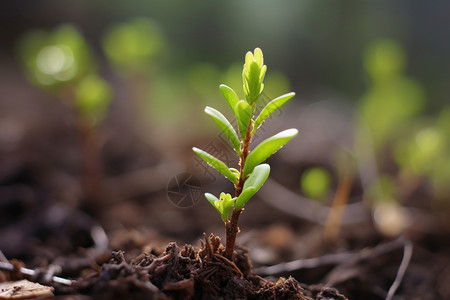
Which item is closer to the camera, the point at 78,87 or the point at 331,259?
the point at 331,259

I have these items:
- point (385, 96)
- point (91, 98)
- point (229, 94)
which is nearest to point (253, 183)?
point (229, 94)

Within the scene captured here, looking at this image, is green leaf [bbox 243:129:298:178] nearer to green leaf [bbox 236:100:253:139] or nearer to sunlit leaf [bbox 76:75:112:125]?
green leaf [bbox 236:100:253:139]

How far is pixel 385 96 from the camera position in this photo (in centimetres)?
204

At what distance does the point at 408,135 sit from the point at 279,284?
2.20 meters

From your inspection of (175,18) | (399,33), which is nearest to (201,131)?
(175,18)

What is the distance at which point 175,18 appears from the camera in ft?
12.8

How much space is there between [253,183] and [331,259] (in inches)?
24.3

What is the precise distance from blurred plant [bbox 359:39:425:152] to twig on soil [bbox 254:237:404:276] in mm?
858

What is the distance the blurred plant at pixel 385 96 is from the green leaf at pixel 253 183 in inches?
54.2

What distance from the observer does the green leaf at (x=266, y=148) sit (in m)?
0.71

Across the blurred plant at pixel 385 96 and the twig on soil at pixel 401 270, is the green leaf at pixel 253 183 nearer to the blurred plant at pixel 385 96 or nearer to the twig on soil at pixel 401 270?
the twig on soil at pixel 401 270

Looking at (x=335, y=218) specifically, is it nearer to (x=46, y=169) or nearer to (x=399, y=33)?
(x=46, y=169)

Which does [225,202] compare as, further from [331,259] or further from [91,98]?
[91,98]

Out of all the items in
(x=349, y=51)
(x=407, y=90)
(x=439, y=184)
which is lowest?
(x=439, y=184)
